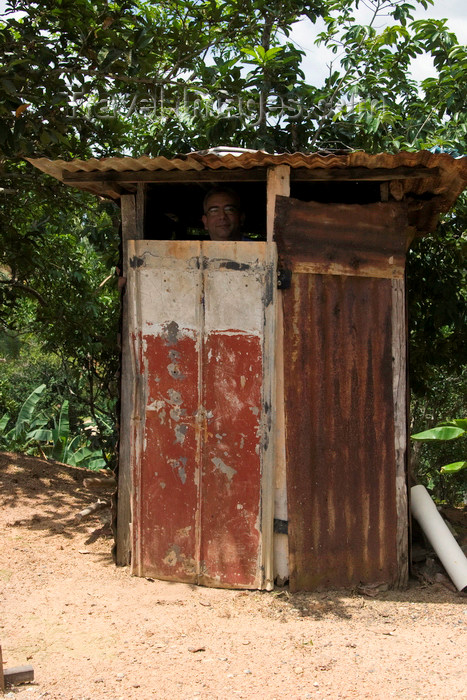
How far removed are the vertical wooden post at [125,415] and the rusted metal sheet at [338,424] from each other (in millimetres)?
1173

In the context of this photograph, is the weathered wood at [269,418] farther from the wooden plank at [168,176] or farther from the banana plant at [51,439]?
the banana plant at [51,439]

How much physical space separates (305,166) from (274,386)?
1506mm

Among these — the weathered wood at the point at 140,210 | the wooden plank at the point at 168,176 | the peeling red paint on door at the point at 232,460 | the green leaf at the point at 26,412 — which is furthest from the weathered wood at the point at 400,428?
the green leaf at the point at 26,412

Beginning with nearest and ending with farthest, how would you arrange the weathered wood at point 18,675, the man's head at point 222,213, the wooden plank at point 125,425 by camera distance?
the weathered wood at point 18,675 → the wooden plank at point 125,425 → the man's head at point 222,213

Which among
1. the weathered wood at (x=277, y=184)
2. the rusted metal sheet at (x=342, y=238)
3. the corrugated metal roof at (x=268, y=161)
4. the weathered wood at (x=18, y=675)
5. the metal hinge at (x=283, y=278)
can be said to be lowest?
the weathered wood at (x=18, y=675)

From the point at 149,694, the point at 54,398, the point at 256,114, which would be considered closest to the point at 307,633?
the point at 149,694

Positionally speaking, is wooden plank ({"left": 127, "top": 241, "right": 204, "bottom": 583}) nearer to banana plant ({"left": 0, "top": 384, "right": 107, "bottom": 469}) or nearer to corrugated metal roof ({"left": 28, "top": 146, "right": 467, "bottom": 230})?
corrugated metal roof ({"left": 28, "top": 146, "right": 467, "bottom": 230})

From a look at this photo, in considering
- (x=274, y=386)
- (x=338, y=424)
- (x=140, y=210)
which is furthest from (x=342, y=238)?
(x=140, y=210)

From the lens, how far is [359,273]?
16.0ft

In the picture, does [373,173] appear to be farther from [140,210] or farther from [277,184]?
[140,210]

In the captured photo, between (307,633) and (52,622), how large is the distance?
5.14ft

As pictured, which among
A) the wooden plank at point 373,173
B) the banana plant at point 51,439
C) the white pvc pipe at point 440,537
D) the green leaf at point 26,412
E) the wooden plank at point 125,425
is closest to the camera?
the wooden plank at point 373,173

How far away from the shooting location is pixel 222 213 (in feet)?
17.5

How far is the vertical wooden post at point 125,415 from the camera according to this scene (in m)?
5.16
